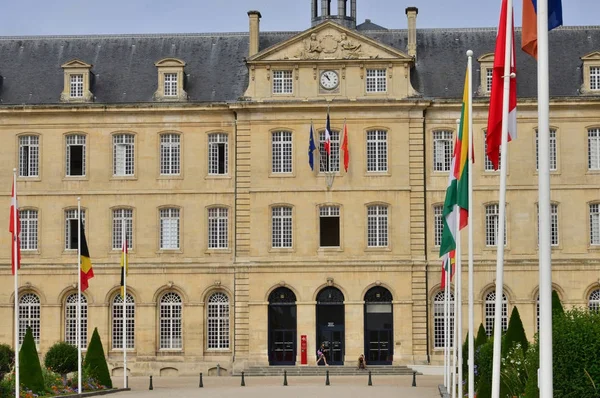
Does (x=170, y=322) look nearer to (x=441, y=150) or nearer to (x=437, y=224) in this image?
(x=437, y=224)

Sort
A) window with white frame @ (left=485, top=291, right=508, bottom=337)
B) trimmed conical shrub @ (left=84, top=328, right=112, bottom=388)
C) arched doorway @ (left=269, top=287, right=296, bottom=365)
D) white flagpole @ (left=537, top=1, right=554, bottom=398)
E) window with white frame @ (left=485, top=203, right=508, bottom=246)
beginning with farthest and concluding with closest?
1. window with white frame @ (left=485, top=203, right=508, bottom=246)
2. arched doorway @ (left=269, top=287, right=296, bottom=365)
3. window with white frame @ (left=485, top=291, right=508, bottom=337)
4. trimmed conical shrub @ (left=84, top=328, right=112, bottom=388)
5. white flagpole @ (left=537, top=1, right=554, bottom=398)

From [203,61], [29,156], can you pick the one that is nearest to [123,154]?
[29,156]

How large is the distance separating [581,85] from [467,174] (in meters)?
30.6

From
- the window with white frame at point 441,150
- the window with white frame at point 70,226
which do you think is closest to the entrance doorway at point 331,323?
the window with white frame at point 441,150

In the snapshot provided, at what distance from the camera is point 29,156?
5788cm

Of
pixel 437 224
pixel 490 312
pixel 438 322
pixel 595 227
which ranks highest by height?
pixel 437 224

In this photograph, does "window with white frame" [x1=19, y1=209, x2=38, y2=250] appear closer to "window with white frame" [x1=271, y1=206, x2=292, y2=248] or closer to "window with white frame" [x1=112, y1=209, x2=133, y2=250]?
"window with white frame" [x1=112, y1=209, x2=133, y2=250]

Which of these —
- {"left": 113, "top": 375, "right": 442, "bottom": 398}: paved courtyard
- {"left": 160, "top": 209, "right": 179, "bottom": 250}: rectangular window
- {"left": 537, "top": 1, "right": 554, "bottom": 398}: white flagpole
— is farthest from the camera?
{"left": 160, "top": 209, "right": 179, "bottom": 250}: rectangular window

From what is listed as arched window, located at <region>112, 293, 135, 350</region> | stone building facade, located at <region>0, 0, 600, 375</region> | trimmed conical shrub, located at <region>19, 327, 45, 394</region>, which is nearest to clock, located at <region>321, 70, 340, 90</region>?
stone building facade, located at <region>0, 0, 600, 375</region>

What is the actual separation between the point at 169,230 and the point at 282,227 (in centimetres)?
504

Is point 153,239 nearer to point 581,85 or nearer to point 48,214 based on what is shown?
point 48,214

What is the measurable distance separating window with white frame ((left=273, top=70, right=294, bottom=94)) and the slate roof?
79.9 inches

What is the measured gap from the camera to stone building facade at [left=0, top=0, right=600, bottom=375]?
55750 mm

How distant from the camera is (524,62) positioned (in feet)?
190
